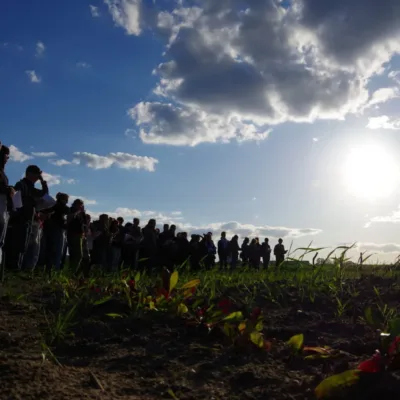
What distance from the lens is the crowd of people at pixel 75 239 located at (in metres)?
6.75

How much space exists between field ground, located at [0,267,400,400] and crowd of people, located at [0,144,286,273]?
1528 mm

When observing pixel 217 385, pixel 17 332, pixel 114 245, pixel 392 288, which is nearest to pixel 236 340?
pixel 217 385

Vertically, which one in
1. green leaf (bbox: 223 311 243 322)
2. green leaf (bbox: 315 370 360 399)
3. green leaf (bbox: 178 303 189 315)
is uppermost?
green leaf (bbox: 223 311 243 322)

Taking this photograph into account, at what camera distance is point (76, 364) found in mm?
2566

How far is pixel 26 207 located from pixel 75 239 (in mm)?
1926

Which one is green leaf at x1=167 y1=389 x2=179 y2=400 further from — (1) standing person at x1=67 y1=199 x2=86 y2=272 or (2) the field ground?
(1) standing person at x1=67 y1=199 x2=86 y2=272

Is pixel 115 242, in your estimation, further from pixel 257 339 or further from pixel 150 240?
A: pixel 257 339

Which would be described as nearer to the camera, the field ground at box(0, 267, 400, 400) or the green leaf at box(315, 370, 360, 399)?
the green leaf at box(315, 370, 360, 399)

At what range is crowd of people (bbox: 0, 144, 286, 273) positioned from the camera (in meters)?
6.75

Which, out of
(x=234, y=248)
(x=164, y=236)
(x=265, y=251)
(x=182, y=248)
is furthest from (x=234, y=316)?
(x=265, y=251)

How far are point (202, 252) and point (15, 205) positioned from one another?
9758 mm

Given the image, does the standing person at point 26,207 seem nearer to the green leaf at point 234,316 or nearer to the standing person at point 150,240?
the green leaf at point 234,316

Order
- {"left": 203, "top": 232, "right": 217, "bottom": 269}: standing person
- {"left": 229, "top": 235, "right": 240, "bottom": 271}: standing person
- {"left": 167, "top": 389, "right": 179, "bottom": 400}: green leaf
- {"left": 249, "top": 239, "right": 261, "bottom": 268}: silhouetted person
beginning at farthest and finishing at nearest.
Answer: {"left": 249, "top": 239, "right": 261, "bottom": 268}: silhouetted person, {"left": 229, "top": 235, "right": 240, "bottom": 271}: standing person, {"left": 203, "top": 232, "right": 217, "bottom": 269}: standing person, {"left": 167, "top": 389, "right": 179, "bottom": 400}: green leaf

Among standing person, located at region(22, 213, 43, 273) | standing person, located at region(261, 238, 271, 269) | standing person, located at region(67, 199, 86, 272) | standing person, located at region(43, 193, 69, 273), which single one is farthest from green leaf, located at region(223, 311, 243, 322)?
standing person, located at region(261, 238, 271, 269)
